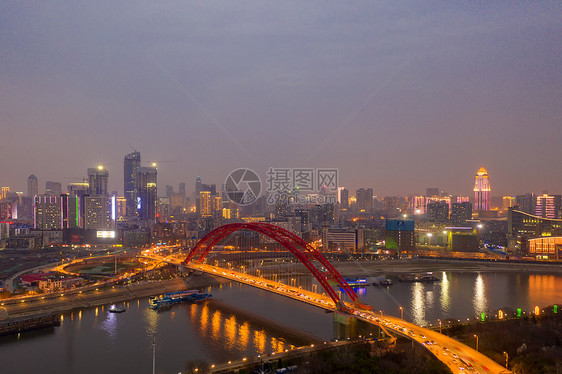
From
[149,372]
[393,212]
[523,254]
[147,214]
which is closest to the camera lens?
[149,372]

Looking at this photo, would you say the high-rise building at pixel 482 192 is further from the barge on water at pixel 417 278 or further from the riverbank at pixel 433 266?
the barge on water at pixel 417 278

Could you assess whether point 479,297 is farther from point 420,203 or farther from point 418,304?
point 420,203

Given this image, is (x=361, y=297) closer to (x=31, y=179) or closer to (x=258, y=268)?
(x=258, y=268)

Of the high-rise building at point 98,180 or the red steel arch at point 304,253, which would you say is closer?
the red steel arch at point 304,253

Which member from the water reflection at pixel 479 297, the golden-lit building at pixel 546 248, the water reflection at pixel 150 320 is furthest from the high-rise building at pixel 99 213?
the golden-lit building at pixel 546 248

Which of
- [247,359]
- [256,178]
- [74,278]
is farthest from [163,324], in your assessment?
[256,178]

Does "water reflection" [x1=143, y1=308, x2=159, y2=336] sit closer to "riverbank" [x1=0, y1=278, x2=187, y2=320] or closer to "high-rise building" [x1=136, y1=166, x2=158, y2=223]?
"riverbank" [x1=0, y1=278, x2=187, y2=320]
